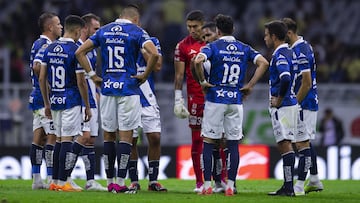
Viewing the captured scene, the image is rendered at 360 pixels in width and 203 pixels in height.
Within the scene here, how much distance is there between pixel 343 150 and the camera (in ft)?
82.9

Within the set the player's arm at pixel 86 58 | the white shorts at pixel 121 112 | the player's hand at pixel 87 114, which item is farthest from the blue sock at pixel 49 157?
the player's arm at pixel 86 58

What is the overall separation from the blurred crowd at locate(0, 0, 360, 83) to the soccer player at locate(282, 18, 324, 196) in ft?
39.9

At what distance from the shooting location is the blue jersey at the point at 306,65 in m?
17.4

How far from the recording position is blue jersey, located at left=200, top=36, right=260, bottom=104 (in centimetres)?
1650

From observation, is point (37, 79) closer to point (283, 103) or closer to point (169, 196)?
point (169, 196)

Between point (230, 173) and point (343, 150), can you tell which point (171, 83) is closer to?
point (343, 150)

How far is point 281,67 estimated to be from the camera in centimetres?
1666

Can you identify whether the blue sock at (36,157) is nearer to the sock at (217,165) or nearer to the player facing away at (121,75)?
the player facing away at (121,75)

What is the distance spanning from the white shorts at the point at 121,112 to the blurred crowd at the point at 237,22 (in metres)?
13.2

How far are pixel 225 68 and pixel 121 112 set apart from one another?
1632 mm

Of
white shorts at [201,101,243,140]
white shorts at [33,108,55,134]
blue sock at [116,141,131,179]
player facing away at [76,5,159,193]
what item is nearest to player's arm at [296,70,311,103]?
white shorts at [201,101,243,140]

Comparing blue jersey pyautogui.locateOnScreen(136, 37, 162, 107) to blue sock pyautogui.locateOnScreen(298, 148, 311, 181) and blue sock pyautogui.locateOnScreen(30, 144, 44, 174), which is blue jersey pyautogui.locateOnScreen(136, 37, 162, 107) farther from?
blue sock pyautogui.locateOnScreen(298, 148, 311, 181)

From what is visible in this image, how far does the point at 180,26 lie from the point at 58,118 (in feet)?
52.2

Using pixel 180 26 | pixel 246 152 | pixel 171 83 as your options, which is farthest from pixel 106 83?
pixel 180 26
